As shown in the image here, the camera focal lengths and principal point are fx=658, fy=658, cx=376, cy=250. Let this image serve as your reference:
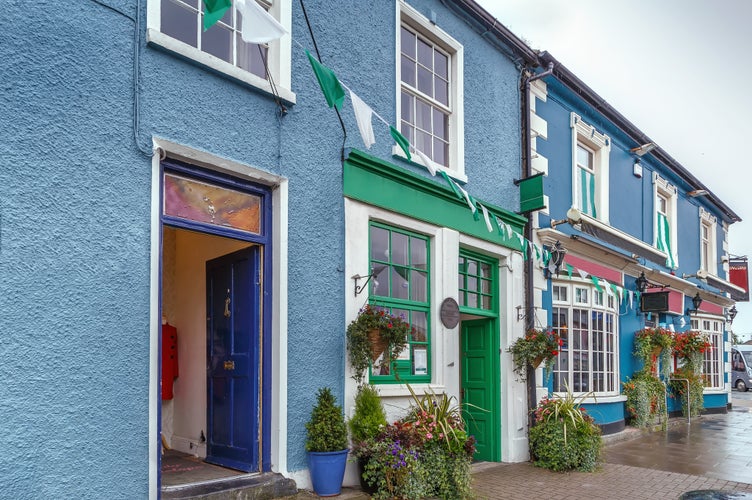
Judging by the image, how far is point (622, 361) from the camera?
13383mm

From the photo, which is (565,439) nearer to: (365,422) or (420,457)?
(420,457)

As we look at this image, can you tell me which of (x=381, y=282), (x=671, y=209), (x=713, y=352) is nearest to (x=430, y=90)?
(x=381, y=282)

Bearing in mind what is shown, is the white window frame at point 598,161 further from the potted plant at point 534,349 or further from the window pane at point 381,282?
the window pane at point 381,282

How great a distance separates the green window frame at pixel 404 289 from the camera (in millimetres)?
7762

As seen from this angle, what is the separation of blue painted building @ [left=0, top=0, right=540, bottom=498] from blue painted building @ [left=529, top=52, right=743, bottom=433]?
1355 mm

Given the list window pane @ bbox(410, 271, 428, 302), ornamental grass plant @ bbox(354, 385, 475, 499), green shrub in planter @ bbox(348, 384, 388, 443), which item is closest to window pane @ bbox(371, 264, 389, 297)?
window pane @ bbox(410, 271, 428, 302)

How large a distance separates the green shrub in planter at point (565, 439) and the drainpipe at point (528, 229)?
0.55 m

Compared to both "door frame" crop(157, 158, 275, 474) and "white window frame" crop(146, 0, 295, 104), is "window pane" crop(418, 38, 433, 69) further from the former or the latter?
"door frame" crop(157, 158, 275, 474)

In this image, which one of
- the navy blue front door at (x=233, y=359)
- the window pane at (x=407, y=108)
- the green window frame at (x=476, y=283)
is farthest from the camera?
the green window frame at (x=476, y=283)

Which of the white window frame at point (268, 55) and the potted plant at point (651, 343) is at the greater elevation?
the white window frame at point (268, 55)

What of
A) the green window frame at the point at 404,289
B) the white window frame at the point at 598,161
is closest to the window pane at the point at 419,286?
the green window frame at the point at 404,289

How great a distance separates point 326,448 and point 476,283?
4071mm

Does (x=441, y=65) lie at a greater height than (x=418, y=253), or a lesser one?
greater

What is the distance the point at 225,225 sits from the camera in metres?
6.27
